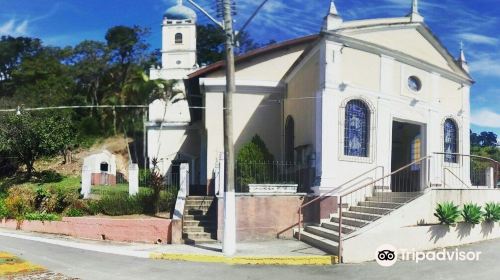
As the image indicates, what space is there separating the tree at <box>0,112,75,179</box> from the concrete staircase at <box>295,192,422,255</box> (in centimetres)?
1571

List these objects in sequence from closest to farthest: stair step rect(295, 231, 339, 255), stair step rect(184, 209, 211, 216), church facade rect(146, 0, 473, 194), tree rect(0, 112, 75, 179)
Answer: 1. stair step rect(295, 231, 339, 255)
2. church facade rect(146, 0, 473, 194)
3. stair step rect(184, 209, 211, 216)
4. tree rect(0, 112, 75, 179)

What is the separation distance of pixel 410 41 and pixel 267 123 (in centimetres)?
665

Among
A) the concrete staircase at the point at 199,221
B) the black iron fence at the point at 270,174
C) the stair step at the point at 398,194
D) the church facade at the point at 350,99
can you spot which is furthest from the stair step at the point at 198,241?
the stair step at the point at 398,194

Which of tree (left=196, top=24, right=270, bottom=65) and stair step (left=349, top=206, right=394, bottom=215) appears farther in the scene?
tree (left=196, top=24, right=270, bottom=65)

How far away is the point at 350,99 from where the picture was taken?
624 inches

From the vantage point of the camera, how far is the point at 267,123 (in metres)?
21.2

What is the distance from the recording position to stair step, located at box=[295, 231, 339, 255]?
38.9 feet

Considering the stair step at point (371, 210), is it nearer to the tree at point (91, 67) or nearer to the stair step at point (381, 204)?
the stair step at point (381, 204)

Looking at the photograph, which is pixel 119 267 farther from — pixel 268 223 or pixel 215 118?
pixel 215 118

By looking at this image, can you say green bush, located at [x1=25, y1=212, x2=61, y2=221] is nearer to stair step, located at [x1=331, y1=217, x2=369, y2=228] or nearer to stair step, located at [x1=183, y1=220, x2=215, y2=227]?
stair step, located at [x1=183, y1=220, x2=215, y2=227]

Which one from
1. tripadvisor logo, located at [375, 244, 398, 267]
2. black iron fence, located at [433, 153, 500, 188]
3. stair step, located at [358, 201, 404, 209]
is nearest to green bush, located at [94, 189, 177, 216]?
stair step, located at [358, 201, 404, 209]

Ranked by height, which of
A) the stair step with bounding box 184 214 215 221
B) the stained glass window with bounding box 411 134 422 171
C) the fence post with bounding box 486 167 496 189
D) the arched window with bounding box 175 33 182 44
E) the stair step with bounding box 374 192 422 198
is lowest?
the stair step with bounding box 184 214 215 221

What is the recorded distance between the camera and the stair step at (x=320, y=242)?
11.9m

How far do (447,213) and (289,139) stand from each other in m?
8.37
